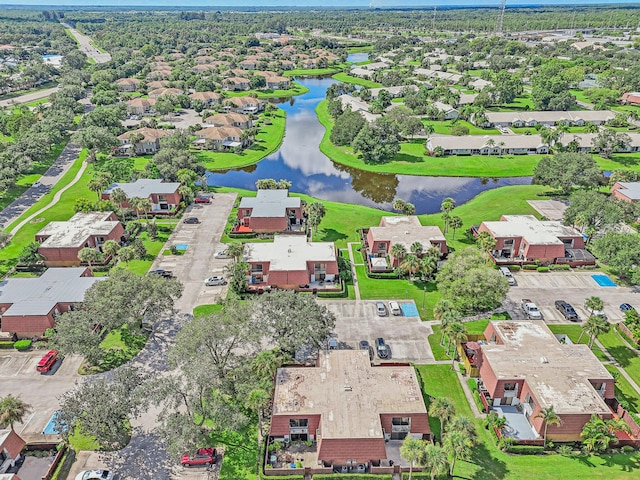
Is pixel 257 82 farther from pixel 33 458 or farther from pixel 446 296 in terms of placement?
pixel 33 458

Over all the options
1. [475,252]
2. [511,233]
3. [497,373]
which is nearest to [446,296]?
[475,252]

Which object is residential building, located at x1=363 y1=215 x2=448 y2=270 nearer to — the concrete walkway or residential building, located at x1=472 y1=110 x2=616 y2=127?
the concrete walkway

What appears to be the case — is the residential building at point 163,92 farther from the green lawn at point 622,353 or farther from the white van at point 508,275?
the green lawn at point 622,353

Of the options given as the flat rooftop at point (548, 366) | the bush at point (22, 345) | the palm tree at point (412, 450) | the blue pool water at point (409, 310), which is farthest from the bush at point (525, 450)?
the bush at point (22, 345)

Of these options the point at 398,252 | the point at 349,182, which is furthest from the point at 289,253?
the point at 349,182

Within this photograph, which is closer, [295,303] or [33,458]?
[33,458]
